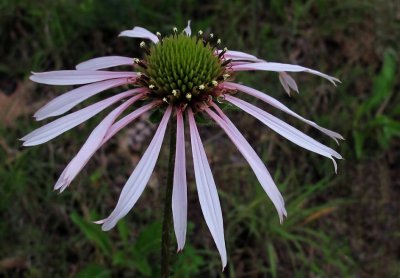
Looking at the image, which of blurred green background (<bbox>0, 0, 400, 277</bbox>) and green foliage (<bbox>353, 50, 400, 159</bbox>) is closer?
blurred green background (<bbox>0, 0, 400, 277</bbox>)

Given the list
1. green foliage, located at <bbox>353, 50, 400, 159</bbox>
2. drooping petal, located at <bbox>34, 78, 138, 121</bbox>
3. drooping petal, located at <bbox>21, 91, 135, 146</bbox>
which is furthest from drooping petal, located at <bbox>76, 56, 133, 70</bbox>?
green foliage, located at <bbox>353, 50, 400, 159</bbox>

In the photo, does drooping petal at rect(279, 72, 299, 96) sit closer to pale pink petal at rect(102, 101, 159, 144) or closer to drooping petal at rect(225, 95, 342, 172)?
→ drooping petal at rect(225, 95, 342, 172)

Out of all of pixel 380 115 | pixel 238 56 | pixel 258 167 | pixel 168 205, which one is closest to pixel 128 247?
pixel 168 205

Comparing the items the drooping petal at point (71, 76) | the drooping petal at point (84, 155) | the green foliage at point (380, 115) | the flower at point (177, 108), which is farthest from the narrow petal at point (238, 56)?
the green foliage at point (380, 115)

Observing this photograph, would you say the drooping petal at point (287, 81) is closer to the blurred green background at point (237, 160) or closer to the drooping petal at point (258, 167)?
the drooping petal at point (258, 167)

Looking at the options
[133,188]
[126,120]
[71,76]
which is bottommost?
[133,188]

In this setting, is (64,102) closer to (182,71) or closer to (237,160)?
(182,71)
